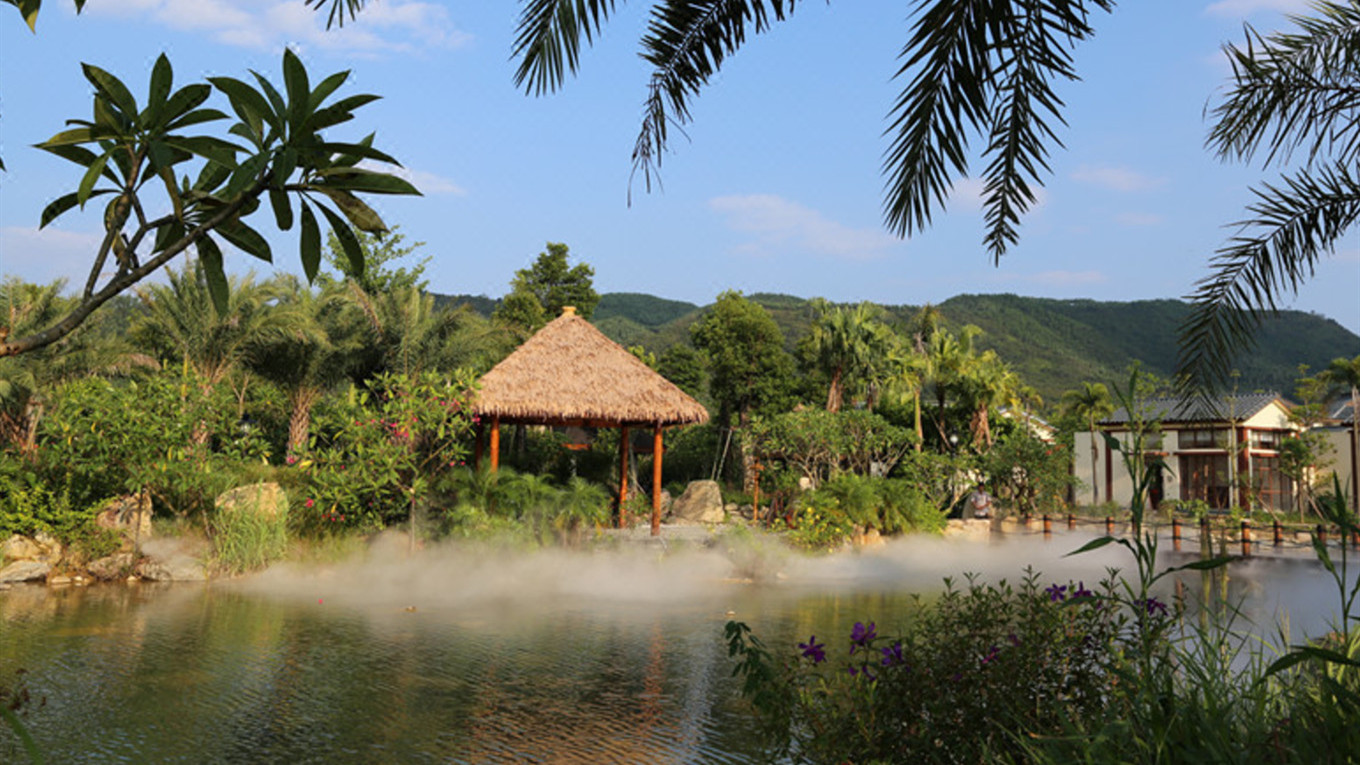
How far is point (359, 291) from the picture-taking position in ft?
66.6

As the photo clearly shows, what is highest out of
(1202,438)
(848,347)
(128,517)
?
(848,347)

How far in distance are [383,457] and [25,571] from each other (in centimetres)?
438

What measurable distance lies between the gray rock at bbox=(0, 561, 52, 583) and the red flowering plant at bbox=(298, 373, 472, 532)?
9.90ft

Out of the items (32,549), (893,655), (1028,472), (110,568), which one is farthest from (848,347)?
(893,655)

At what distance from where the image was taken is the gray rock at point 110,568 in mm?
12586

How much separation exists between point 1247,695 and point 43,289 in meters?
22.2

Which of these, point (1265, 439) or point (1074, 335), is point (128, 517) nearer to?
point (1265, 439)

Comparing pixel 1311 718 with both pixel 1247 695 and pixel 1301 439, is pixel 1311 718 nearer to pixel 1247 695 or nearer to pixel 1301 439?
pixel 1247 695

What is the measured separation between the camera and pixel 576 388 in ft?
52.4

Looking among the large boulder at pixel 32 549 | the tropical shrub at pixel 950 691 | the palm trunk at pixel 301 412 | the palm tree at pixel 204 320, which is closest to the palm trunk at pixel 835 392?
the palm trunk at pixel 301 412

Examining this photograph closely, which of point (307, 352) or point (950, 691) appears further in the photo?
point (307, 352)

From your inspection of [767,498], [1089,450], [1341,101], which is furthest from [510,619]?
[1089,450]

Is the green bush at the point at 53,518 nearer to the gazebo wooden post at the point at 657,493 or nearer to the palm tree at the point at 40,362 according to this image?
the palm tree at the point at 40,362

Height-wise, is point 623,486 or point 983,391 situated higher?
point 983,391
